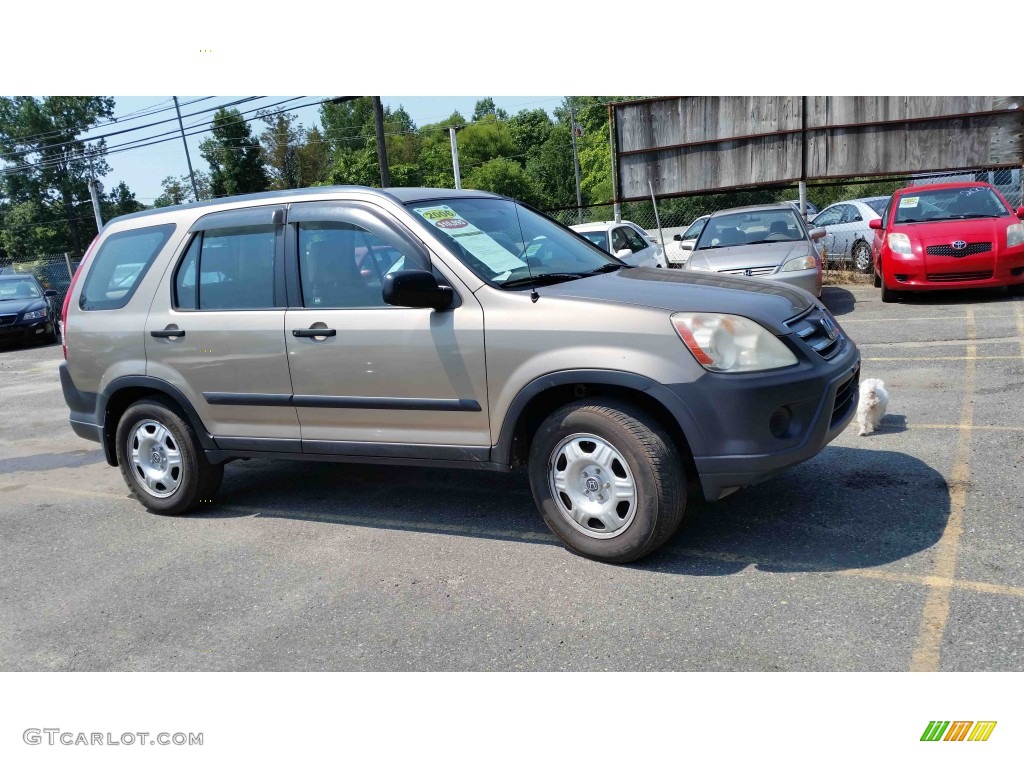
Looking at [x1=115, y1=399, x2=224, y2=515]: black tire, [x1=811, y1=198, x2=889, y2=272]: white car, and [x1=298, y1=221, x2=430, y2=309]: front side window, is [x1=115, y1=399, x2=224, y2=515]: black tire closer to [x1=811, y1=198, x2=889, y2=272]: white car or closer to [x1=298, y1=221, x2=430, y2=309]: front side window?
[x1=298, y1=221, x2=430, y2=309]: front side window

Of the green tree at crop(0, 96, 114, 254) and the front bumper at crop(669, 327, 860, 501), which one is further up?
the green tree at crop(0, 96, 114, 254)

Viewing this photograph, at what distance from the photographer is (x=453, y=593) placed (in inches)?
150

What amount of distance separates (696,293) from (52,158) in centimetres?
5355

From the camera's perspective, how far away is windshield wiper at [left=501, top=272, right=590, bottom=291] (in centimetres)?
416

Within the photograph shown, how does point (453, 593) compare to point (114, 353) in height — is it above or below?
below

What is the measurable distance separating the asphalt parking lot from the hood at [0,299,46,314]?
12784 mm

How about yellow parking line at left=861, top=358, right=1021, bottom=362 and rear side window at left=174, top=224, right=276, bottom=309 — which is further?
yellow parking line at left=861, top=358, right=1021, bottom=362

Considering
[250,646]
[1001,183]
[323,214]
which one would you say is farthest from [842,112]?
[250,646]

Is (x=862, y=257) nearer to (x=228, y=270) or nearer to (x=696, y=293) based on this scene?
(x=696, y=293)

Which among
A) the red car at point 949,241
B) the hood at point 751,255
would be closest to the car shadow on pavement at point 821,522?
the hood at point 751,255

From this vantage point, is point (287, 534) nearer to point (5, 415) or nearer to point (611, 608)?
point (611, 608)

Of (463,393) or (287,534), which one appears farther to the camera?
(287,534)

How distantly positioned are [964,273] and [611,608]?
9.25m

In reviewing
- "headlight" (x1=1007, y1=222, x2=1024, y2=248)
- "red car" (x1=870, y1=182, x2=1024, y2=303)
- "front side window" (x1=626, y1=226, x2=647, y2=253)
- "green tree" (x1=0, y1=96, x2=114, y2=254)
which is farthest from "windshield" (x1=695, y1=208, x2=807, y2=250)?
"green tree" (x1=0, y1=96, x2=114, y2=254)
